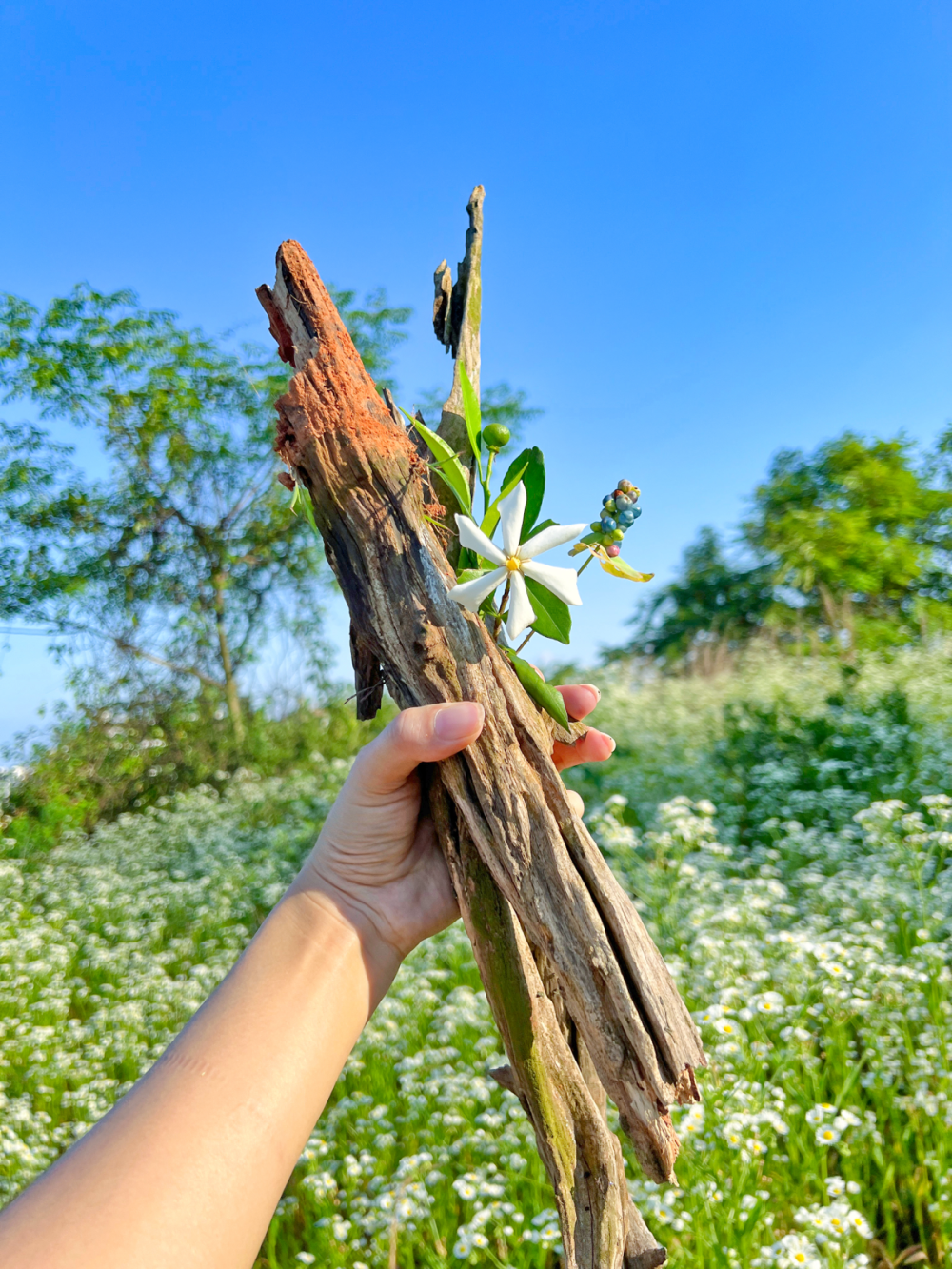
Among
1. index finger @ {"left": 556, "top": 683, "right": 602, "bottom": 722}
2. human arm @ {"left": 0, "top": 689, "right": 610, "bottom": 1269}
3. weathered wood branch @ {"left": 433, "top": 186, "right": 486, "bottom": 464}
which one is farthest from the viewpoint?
index finger @ {"left": 556, "top": 683, "right": 602, "bottom": 722}

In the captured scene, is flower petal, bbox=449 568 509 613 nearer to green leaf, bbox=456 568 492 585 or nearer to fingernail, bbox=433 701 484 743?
green leaf, bbox=456 568 492 585

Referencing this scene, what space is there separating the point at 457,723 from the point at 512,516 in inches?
12.1

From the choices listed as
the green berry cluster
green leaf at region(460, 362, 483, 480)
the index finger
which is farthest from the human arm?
green leaf at region(460, 362, 483, 480)

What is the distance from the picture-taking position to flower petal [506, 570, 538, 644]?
3.98ft

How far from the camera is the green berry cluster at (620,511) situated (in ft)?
3.98

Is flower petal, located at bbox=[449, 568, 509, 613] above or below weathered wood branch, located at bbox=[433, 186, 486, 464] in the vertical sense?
below

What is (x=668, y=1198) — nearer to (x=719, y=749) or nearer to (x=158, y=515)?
(x=719, y=749)

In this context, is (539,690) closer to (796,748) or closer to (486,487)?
(486,487)

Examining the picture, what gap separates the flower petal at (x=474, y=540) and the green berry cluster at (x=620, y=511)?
0.16 metres

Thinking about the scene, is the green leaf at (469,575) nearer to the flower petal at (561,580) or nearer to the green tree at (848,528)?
the flower petal at (561,580)

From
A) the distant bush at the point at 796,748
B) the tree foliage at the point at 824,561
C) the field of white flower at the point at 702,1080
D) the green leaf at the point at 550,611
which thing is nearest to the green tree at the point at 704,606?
the tree foliage at the point at 824,561

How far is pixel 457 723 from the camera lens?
1.21m

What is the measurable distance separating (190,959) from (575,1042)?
325 cm

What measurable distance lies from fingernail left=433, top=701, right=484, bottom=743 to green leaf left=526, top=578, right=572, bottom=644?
0.16 meters
